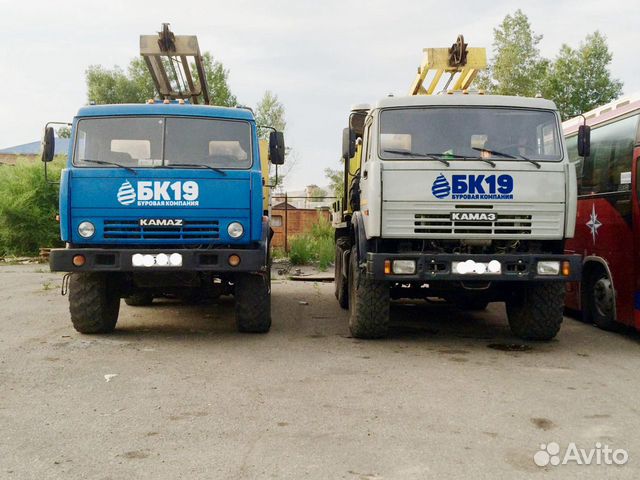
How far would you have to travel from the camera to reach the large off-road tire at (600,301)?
8.97 metres

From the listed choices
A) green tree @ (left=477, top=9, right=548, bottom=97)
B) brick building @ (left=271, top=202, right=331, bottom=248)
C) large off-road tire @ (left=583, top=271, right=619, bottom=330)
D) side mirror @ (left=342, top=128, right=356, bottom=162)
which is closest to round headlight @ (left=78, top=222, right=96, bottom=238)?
side mirror @ (left=342, top=128, right=356, bottom=162)

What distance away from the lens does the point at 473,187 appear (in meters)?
7.47

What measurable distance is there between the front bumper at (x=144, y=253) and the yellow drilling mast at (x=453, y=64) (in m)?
4.82

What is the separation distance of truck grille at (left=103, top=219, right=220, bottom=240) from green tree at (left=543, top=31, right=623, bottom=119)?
27902 mm

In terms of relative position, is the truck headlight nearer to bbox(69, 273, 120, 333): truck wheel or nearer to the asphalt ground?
the asphalt ground

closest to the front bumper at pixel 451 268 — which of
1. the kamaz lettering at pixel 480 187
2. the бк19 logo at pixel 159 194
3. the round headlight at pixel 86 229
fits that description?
the kamaz lettering at pixel 480 187

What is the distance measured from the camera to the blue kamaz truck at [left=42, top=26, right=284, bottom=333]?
7676mm

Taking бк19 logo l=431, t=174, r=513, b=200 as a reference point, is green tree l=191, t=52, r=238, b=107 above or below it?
above

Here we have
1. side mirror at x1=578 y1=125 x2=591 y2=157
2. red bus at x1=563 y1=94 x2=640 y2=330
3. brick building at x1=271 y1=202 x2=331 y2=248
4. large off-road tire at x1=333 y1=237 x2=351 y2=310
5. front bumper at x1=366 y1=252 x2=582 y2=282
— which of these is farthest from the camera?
brick building at x1=271 y1=202 x2=331 y2=248

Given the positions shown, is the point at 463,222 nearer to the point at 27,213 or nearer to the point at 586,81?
the point at 27,213

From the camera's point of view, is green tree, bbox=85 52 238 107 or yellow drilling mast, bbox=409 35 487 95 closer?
yellow drilling mast, bbox=409 35 487 95

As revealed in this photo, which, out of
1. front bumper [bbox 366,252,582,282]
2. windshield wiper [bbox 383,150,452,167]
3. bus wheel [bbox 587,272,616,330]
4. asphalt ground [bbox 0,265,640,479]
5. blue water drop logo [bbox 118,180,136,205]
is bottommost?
asphalt ground [bbox 0,265,640,479]

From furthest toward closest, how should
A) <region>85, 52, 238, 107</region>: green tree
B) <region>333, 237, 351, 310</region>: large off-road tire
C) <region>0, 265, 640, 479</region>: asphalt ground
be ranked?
<region>85, 52, 238, 107</region>: green tree < <region>333, 237, 351, 310</region>: large off-road tire < <region>0, 265, 640, 479</region>: asphalt ground

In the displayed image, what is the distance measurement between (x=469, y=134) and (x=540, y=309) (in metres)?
2.18
